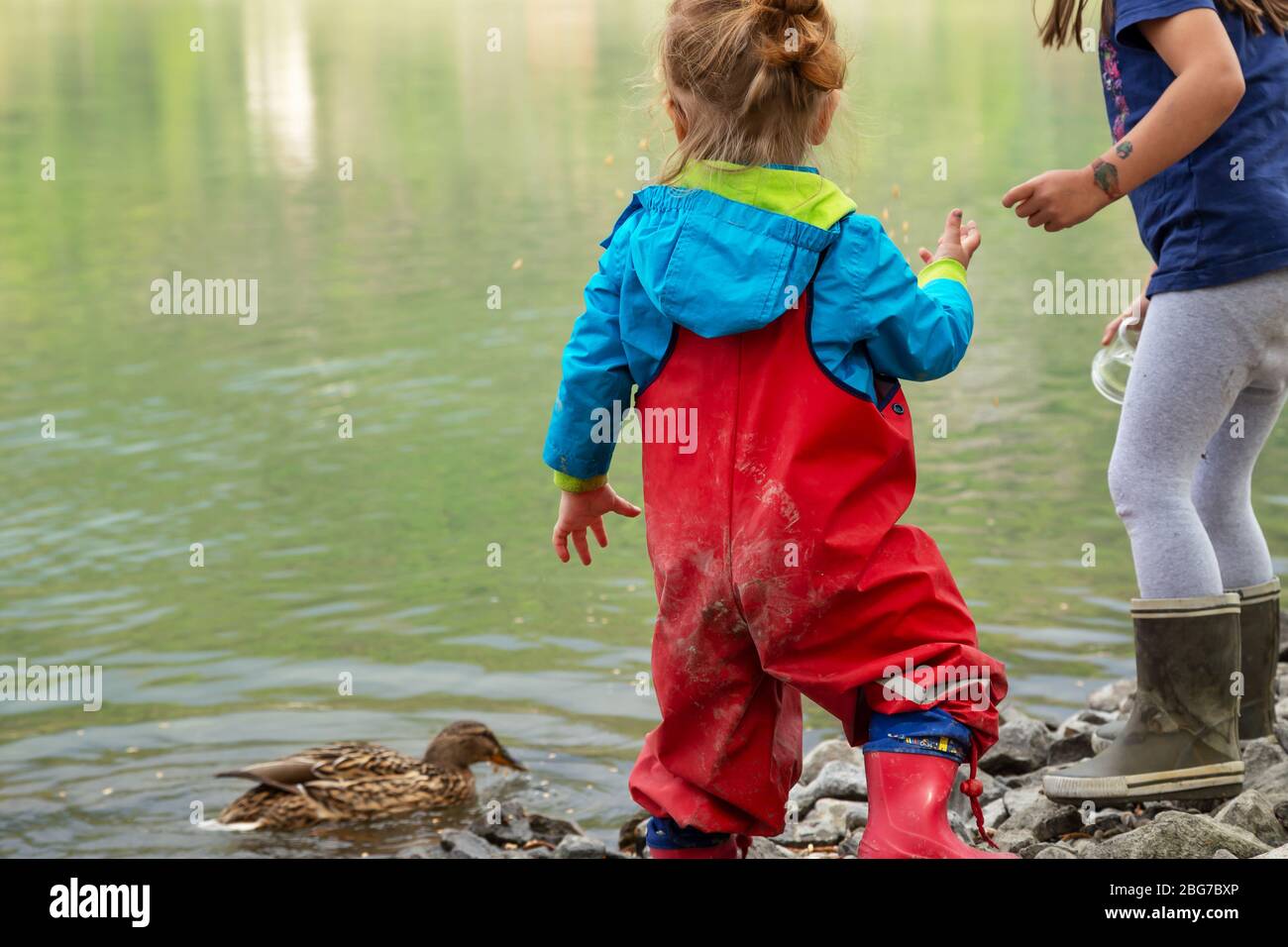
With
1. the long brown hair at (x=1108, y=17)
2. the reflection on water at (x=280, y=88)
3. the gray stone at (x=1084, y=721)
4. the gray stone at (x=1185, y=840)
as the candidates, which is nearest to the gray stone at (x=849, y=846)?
the gray stone at (x=1185, y=840)

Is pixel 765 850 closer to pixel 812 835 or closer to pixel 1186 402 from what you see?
pixel 812 835

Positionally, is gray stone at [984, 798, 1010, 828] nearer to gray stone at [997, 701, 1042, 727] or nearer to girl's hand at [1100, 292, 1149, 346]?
gray stone at [997, 701, 1042, 727]

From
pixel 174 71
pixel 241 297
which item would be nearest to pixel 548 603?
pixel 241 297

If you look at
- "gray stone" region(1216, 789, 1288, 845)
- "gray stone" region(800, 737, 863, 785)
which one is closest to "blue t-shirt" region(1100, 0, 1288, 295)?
"gray stone" region(1216, 789, 1288, 845)

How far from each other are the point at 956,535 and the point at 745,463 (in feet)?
12.5

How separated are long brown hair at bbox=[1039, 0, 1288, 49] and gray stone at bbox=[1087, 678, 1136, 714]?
2208 millimetres

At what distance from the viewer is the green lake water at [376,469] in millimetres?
5254

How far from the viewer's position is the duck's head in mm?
5008

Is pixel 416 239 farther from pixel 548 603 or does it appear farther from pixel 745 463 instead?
pixel 745 463

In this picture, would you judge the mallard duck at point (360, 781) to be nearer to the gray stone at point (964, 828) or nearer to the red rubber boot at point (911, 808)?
the gray stone at point (964, 828)

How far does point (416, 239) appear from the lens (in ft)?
44.1

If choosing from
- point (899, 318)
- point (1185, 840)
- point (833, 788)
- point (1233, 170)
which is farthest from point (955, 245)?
point (833, 788)

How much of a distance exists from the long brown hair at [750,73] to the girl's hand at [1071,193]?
0.51 m

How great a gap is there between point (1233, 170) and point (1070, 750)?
6.01 feet
